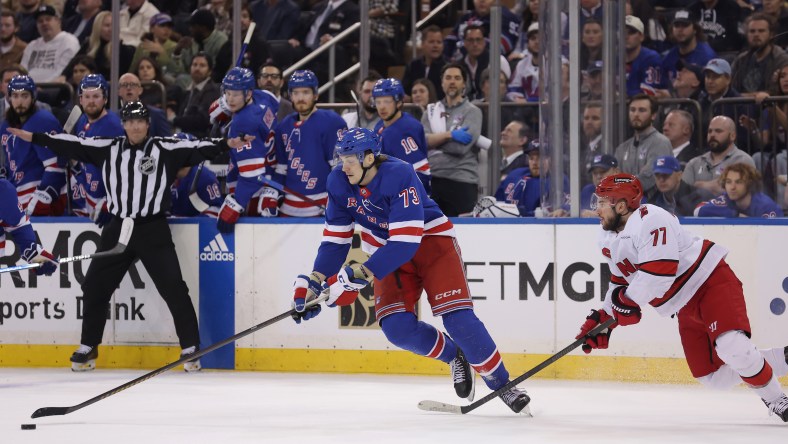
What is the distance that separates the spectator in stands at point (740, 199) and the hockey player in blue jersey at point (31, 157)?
3.90m

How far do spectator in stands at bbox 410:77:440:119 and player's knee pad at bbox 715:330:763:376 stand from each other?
3.28 metres

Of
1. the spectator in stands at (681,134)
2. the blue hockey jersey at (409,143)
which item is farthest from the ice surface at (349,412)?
the spectator in stands at (681,134)

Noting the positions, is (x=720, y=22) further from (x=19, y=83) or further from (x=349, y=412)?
(x=19, y=83)

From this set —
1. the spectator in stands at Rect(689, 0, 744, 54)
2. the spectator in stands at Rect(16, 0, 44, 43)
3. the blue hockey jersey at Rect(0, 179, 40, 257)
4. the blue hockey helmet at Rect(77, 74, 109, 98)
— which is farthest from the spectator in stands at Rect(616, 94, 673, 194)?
the spectator in stands at Rect(16, 0, 44, 43)

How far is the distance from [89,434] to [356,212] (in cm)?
148

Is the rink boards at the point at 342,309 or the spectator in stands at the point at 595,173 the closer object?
the rink boards at the point at 342,309

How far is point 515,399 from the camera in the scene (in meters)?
5.58

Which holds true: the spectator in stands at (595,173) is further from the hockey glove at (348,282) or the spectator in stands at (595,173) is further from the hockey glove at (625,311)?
the hockey glove at (348,282)

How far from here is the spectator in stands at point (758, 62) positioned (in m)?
7.48

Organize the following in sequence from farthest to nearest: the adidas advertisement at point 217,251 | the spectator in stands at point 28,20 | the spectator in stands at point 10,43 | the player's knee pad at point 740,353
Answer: the spectator in stands at point 28,20, the spectator in stands at point 10,43, the adidas advertisement at point 217,251, the player's knee pad at point 740,353

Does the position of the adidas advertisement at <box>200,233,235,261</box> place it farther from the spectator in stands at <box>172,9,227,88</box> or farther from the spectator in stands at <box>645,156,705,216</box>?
the spectator in stands at <box>645,156,705,216</box>

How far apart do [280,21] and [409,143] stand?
9.52 ft

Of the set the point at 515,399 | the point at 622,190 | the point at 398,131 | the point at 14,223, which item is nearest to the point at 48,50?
the point at 14,223

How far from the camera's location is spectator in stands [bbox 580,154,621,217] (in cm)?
710
